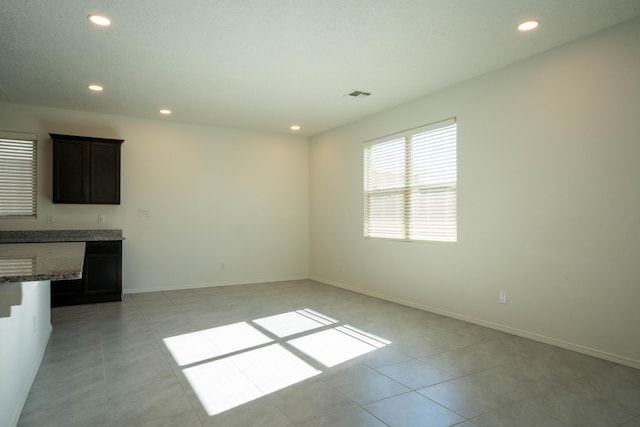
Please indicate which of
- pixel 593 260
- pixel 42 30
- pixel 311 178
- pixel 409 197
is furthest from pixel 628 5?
pixel 311 178

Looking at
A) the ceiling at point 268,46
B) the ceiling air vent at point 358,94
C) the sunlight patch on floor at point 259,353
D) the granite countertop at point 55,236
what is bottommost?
the sunlight patch on floor at point 259,353

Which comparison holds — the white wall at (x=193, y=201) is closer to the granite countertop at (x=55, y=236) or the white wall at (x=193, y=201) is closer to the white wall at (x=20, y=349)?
the granite countertop at (x=55, y=236)

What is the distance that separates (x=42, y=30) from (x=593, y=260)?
16.7ft

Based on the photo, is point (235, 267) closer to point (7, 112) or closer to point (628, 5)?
point (7, 112)

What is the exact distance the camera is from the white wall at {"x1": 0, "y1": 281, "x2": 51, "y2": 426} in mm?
1901

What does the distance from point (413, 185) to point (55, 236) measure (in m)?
4.99

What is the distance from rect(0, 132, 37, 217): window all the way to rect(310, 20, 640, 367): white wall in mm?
5325

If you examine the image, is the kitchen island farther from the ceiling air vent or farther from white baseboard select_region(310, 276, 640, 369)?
white baseboard select_region(310, 276, 640, 369)

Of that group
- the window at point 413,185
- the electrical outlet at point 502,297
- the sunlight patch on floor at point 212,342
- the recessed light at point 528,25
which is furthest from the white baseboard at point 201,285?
the recessed light at point 528,25

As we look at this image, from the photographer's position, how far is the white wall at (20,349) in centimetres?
190

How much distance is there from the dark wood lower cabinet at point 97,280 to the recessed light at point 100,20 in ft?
10.6

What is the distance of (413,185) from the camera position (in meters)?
5.14

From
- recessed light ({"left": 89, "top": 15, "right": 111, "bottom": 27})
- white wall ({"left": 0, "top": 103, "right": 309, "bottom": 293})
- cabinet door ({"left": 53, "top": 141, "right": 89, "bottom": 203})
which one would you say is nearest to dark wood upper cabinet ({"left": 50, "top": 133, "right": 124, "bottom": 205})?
cabinet door ({"left": 53, "top": 141, "right": 89, "bottom": 203})

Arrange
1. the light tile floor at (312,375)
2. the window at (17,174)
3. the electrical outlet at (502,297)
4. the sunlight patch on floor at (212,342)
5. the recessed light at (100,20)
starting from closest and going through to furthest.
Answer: the light tile floor at (312,375) → the recessed light at (100,20) → the sunlight patch on floor at (212,342) → the electrical outlet at (502,297) → the window at (17,174)
